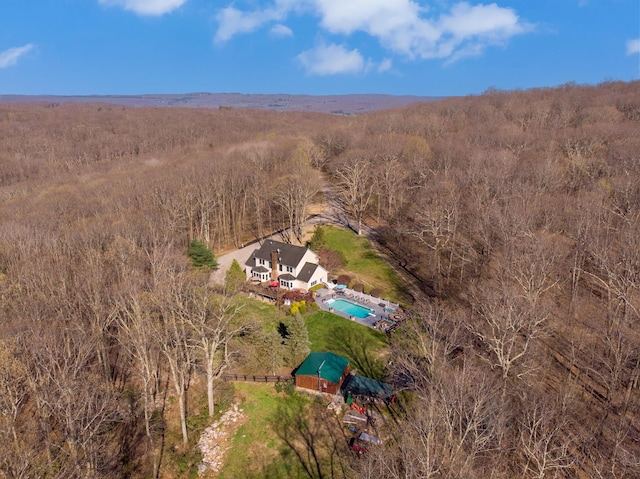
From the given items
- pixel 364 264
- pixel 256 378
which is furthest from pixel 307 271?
pixel 256 378

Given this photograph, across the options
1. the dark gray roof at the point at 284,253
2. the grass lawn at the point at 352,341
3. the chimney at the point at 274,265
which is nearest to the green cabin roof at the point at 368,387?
the grass lawn at the point at 352,341

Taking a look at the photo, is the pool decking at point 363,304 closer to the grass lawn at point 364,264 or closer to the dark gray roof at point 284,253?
the grass lawn at point 364,264

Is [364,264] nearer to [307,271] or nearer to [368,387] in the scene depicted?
[307,271]

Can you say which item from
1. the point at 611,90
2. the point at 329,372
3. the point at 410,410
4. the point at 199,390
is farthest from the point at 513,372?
the point at 611,90

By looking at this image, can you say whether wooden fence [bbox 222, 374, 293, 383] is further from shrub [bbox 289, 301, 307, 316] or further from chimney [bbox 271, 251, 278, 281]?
chimney [bbox 271, 251, 278, 281]

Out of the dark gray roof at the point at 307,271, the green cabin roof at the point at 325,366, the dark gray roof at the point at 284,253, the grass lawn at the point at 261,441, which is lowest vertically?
the grass lawn at the point at 261,441
